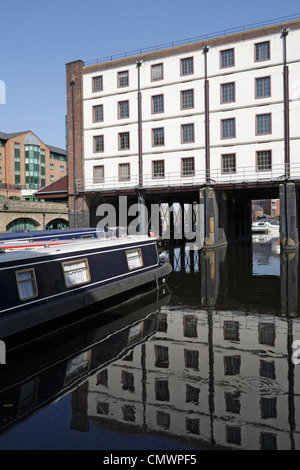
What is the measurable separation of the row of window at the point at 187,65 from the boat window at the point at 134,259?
19741mm

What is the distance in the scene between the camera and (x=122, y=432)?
451 cm

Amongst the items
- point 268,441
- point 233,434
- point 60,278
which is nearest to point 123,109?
point 60,278

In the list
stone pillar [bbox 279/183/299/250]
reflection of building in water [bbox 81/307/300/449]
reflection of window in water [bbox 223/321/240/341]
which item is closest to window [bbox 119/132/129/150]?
stone pillar [bbox 279/183/299/250]

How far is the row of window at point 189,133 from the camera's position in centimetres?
2573

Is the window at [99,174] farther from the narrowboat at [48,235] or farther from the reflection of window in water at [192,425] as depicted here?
the reflection of window in water at [192,425]

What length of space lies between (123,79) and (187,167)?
938cm

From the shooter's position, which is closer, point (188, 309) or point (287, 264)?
point (188, 309)

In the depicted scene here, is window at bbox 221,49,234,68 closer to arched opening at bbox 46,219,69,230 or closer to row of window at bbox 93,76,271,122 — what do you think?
row of window at bbox 93,76,271,122

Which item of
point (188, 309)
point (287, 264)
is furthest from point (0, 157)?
point (188, 309)

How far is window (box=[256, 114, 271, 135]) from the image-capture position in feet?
83.9

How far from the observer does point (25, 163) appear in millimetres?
68000

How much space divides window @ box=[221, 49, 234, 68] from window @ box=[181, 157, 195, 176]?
707 cm

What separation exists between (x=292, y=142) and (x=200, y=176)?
668 centimetres

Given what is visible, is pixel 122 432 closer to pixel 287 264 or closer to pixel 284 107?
pixel 287 264
